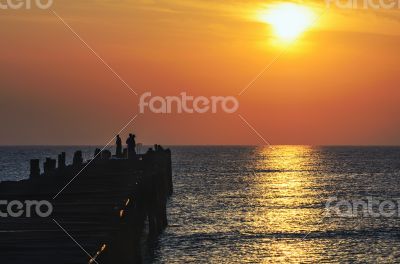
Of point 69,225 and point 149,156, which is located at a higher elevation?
point 149,156

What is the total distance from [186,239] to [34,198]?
399 inches

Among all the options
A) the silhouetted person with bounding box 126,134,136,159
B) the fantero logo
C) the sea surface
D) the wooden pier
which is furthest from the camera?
the silhouetted person with bounding box 126,134,136,159

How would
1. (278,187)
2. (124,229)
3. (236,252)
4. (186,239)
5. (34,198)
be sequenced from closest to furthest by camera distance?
(124,229) → (34,198) → (236,252) → (186,239) → (278,187)

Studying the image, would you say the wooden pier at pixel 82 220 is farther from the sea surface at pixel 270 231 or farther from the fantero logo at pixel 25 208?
the sea surface at pixel 270 231

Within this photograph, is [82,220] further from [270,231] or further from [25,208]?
[270,231]

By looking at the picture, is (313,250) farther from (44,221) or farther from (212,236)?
(44,221)

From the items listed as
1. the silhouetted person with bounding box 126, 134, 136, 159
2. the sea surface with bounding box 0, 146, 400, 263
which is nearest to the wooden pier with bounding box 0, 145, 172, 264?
the sea surface with bounding box 0, 146, 400, 263

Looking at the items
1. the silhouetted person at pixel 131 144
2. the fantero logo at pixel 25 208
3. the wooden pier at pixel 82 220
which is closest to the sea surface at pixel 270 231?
the wooden pier at pixel 82 220

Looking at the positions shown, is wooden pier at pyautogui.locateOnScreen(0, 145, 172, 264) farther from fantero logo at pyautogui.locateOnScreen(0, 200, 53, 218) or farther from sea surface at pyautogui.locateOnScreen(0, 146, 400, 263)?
sea surface at pyautogui.locateOnScreen(0, 146, 400, 263)

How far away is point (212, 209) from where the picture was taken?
52000mm

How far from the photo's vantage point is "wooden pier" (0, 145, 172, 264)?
1785 centimetres

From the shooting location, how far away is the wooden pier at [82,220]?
17.8 metres

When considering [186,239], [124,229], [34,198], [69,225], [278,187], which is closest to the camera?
[124,229]

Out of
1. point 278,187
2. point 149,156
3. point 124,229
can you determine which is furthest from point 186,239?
point 278,187
